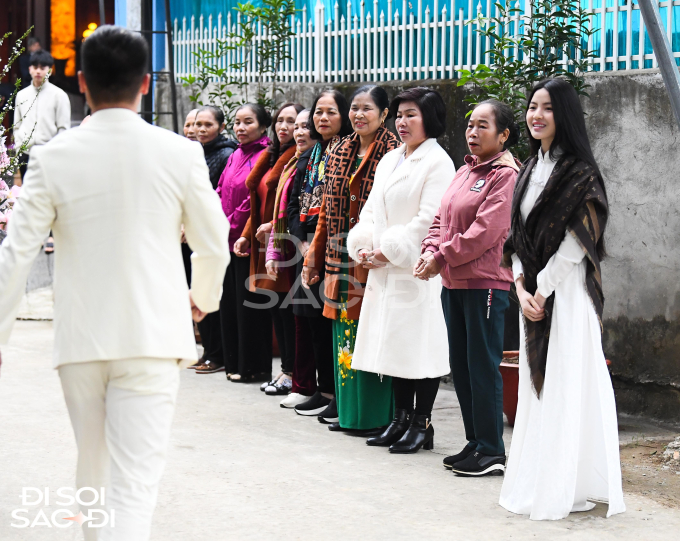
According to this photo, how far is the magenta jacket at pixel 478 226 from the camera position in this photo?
4.50m

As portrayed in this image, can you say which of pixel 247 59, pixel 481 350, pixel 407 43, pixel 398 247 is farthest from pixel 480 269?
pixel 247 59

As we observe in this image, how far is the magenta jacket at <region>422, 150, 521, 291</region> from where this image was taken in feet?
14.8

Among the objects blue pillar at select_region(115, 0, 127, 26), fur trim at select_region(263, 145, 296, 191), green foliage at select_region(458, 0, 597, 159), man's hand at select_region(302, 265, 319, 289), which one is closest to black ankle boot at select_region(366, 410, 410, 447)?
man's hand at select_region(302, 265, 319, 289)

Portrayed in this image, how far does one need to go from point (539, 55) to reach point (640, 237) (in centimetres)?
138

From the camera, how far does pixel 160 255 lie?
2715 mm

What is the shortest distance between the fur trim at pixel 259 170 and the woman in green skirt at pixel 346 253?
121 cm

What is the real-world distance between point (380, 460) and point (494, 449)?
63 centimetres

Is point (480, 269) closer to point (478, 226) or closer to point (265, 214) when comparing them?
point (478, 226)

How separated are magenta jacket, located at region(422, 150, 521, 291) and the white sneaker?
187 centimetres

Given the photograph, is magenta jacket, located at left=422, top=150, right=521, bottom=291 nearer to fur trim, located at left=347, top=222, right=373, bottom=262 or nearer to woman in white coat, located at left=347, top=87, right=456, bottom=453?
woman in white coat, located at left=347, top=87, right=456, bottom=453

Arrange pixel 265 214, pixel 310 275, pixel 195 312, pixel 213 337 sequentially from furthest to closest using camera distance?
pixel 213 337 → pixel 265 214 → pixel 310 275 → pixel 195 312

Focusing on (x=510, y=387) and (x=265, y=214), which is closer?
(x=510, y=387)

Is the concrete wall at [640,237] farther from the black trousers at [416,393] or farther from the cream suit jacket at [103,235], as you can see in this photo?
the cream suit jacket at [103,235]

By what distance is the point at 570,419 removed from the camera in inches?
154
